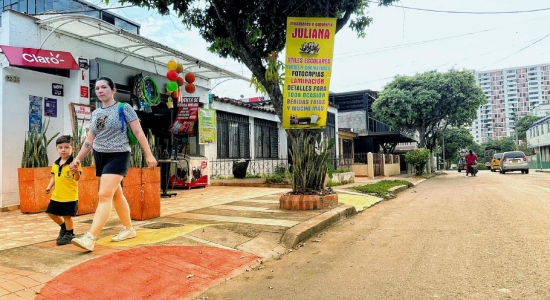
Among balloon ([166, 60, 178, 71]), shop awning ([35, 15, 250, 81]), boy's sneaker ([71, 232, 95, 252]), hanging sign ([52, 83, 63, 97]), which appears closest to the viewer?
boy's sneaker ([71, 232, 95, 252])

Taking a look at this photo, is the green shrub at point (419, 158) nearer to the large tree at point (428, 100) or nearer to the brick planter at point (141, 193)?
the large tree at point (428, 100)

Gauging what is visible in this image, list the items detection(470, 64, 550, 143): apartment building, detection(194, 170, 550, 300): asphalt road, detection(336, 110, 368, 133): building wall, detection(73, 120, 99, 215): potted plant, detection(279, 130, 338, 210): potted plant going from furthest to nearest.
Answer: detection(470, 64, 550, 143): apartment building, detection(336, 110, 368, 133): building wall, detection(279, 130, 338, 210): potted plant, detection(73, 120, 99, 215): potted plant, detection(194, 170, 550, 300): asphalt road

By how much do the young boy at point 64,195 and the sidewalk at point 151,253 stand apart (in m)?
0.24

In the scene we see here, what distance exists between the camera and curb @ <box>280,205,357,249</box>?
4616 millimetres

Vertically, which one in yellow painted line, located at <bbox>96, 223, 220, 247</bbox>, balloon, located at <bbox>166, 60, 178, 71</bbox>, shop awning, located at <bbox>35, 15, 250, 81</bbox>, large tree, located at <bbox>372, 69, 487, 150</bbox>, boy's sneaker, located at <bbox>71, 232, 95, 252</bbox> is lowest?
yellow painted line, located at <bbox>96, 223, 220, 247</bbox>

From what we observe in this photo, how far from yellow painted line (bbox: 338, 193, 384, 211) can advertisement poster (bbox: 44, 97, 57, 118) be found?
6.63 metres

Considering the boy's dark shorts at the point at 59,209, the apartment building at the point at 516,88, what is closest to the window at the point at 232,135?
the boy's dark shorts at the point at 59,209

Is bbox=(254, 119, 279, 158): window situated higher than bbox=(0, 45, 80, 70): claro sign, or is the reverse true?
bbox=(0, 45, 80, 70): claro sign

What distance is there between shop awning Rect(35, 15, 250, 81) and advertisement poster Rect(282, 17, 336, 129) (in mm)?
3642

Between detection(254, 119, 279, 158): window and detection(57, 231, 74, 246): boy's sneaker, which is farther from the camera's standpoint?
detection(254, 119, 279, 158): window

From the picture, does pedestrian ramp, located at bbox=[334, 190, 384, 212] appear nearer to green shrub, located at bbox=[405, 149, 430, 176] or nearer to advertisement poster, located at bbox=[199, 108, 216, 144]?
advertisement poster, located at bbox=[199, 108, 216, 144]

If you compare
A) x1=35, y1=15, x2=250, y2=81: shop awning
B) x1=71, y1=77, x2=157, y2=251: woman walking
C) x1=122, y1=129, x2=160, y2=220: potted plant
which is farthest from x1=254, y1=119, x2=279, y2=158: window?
x1=71, y1=77, x2=157, y2=251: woman walking

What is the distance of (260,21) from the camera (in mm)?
7285

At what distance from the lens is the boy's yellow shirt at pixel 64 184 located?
414 centimetres
